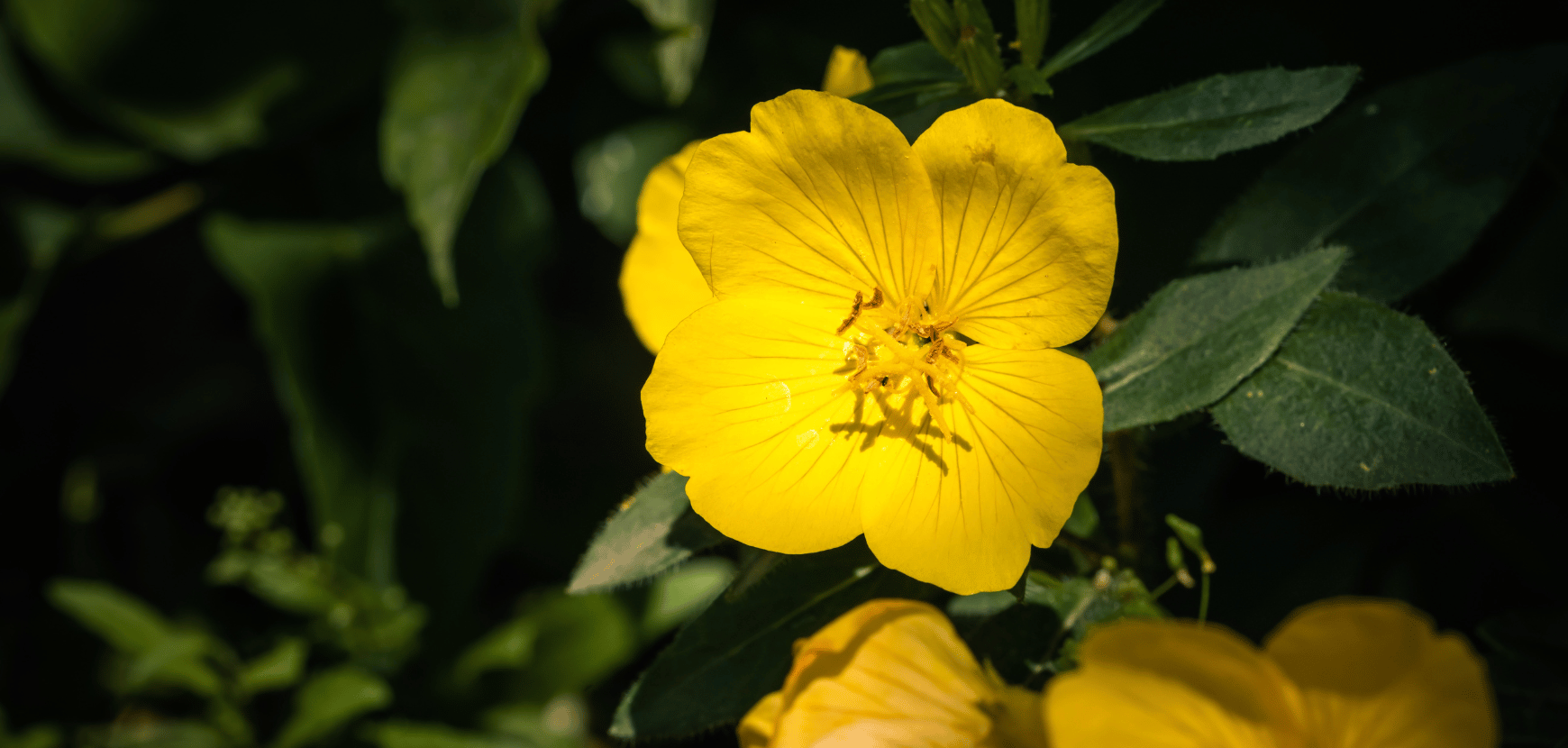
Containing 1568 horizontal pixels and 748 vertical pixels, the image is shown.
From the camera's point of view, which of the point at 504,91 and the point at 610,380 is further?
the point at 610,380

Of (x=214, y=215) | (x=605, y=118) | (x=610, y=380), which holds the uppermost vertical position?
(x=605, y=118)

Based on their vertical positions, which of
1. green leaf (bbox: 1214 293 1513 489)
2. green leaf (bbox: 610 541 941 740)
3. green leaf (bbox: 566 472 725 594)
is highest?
green leaf (bbox: 1214 293 1513 489)

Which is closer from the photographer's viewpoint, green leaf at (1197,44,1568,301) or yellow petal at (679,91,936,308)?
yellow petal at (679,91,936,308)

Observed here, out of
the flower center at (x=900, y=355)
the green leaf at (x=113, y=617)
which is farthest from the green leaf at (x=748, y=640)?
the green leaf at (x=113, y=617)

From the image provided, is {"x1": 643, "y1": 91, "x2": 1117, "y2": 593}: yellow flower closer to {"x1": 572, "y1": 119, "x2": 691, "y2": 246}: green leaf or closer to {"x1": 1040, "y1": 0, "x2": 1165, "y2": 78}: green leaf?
{"x1": 1040, "y1": 0, "x2": 1165, "y2": 78}: green leaf

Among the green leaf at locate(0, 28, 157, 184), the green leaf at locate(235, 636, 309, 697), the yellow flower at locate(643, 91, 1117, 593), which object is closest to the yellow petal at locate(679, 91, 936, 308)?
the yellow flower at locate(643, 91, 1117, 593)

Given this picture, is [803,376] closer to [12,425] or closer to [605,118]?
[605,118]

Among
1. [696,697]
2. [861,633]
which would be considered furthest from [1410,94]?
[696,697]
